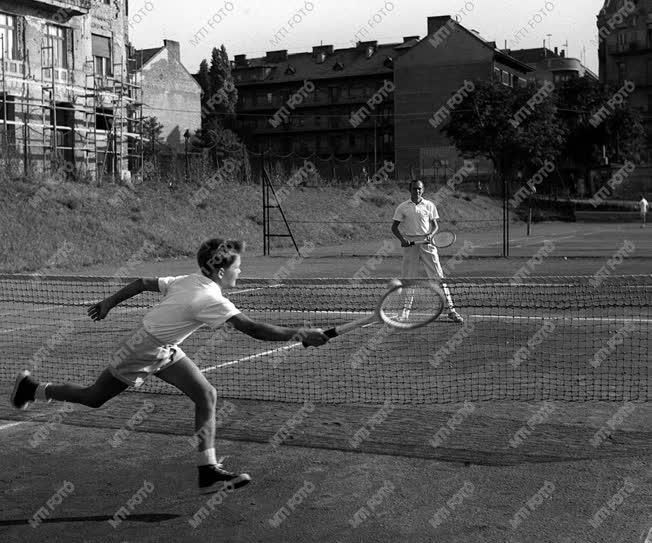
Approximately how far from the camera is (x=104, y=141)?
149 ft

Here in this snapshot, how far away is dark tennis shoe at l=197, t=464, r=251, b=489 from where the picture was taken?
591cm

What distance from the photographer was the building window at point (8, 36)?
40.8 m

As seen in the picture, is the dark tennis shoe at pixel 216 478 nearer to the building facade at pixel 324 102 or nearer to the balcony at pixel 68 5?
the balcony at pixel 68 5

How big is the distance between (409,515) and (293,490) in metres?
0.86

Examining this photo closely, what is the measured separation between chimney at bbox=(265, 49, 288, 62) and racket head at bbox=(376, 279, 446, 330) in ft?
296

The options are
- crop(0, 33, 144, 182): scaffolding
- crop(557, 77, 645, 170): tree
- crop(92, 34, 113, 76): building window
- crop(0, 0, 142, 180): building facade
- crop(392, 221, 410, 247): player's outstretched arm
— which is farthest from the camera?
crop(557, 77, 645, 170): tree

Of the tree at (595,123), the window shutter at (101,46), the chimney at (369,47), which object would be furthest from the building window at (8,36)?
the chimney at (369,47)

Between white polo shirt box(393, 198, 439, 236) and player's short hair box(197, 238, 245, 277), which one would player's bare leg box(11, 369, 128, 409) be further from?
white polo shirt box(393, 198, 439, 236)

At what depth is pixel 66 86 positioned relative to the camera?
43031 millimetres

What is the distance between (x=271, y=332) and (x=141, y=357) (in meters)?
0.93

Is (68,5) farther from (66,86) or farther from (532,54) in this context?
(532,54)

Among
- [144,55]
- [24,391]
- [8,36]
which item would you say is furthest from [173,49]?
[24,391]

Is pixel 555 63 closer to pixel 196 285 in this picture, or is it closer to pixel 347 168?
pixel 347 168

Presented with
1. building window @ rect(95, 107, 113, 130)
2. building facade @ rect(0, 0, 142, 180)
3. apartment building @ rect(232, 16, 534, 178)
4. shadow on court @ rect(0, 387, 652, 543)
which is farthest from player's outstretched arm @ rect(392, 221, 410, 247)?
apartment building @ rect(232, 16, 534, 178)
